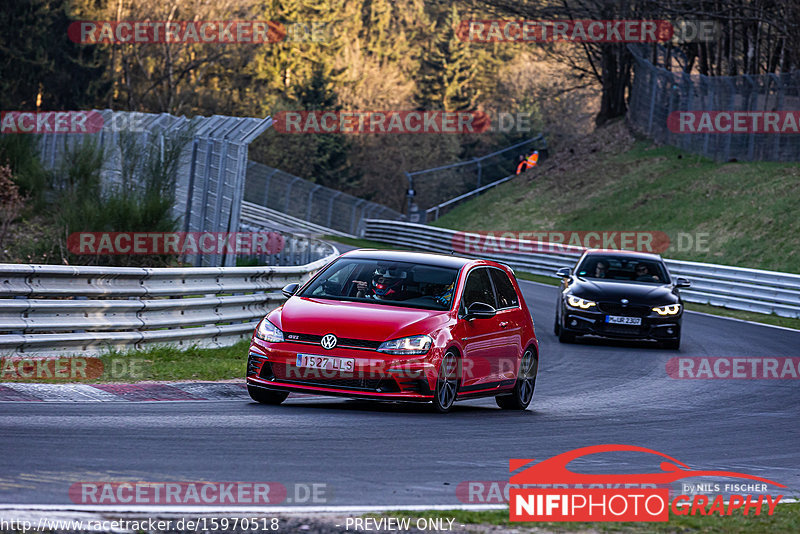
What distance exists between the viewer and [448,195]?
84438mm

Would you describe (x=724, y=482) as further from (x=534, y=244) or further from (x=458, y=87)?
(x=458, y=87)

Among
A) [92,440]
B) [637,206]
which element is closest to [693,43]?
[637,206]

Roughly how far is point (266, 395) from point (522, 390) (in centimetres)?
274

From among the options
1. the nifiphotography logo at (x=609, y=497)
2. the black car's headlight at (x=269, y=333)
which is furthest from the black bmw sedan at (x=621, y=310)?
the nifiphotography logo at (x=609, y=497)

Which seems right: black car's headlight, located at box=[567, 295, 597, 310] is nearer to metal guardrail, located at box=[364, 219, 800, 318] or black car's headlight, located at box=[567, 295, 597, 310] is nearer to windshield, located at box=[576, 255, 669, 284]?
windshield, located at box=[576, 255, 669, 284]

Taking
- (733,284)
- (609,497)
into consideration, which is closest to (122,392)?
(609,497)

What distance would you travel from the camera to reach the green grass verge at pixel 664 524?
617 cm

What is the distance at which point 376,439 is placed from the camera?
28.1 ft

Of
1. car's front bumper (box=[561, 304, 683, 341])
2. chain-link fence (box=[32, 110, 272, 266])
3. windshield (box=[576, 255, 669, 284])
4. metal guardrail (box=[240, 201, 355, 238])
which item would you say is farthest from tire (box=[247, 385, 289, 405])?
metal guardrail (box=[240, 201, 355, 238])

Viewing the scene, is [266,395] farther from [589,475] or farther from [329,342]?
[589,475]

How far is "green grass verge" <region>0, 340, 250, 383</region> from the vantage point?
36.4 ft

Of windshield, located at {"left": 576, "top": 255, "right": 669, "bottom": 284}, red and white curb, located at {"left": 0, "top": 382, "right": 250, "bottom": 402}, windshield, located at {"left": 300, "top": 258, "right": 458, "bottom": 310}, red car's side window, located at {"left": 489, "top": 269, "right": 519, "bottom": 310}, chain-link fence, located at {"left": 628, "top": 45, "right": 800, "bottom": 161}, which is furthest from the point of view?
chain-link fence, located at {"left": 628, "top": 45, "right": 800, "bottom": 161}

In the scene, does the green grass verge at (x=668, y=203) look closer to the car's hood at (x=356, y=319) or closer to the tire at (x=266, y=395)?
the car's hood at (x=356, y=319)

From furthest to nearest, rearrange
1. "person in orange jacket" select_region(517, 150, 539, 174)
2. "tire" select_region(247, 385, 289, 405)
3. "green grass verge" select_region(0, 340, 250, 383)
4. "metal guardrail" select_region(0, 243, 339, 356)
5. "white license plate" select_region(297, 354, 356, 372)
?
"person in orange jacket" select_region(517, 150, 539, 174)
"metal guardrail" select_region(0, 243, 339, 356)
"green grass verge" select_region(0, 340, 250, 383)
"tire" select_region(247, 385, 289, 405)
"white license plate" select_region(297, 354, 356, 372)
